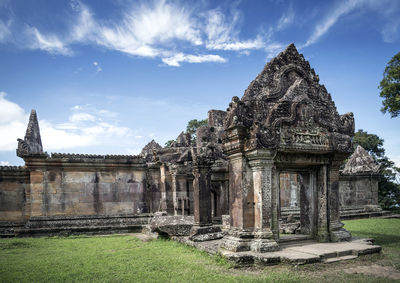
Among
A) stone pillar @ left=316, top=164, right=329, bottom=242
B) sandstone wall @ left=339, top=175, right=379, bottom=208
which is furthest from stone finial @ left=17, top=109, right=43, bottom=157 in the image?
sandstone wall @ left=339, top=175, right=379, bottom=208

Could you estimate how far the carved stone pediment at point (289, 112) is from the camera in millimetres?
7949

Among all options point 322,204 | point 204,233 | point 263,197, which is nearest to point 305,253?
point 263,197

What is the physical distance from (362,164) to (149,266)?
20.1 m

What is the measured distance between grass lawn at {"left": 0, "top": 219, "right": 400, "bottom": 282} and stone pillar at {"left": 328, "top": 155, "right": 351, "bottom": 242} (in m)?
1.12

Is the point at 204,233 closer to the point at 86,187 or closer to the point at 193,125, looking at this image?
the point at 86,187

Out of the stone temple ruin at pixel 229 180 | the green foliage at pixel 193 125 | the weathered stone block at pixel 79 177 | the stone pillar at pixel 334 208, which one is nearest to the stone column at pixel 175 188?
the stone temple ruin at pixel 229 180

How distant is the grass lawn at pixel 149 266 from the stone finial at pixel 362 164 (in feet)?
40.9

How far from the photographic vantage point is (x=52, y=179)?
14180mm

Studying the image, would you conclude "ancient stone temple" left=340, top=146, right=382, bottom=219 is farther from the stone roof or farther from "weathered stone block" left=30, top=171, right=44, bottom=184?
"weathered stone block" left=30, top=171, right=44, bottom=184

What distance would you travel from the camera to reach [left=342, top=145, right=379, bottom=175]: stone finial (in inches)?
839

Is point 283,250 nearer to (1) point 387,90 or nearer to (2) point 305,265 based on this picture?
(2) point 305,265

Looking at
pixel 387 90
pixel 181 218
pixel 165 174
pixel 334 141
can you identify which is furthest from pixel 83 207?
pixel 387 90

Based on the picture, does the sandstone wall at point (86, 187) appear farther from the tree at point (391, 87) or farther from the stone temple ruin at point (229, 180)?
the tree at point (391, 87)

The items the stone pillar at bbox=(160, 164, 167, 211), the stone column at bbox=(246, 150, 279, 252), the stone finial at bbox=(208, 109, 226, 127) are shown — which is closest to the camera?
the stone column at bbox=(246, 150, 279, 252)
